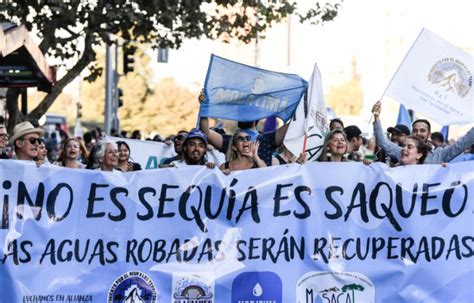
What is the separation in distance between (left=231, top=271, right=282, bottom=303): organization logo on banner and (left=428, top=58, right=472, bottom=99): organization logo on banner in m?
2.91

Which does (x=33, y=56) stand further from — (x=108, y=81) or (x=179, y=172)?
(x=108, y=81)

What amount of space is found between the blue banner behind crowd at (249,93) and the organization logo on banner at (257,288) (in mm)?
2398

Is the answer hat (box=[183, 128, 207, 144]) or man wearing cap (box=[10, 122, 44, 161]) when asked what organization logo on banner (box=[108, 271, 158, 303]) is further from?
man wearing cap (box=[10, 122, 44, 161])

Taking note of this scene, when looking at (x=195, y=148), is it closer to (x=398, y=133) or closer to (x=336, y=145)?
(x=336, y=145)

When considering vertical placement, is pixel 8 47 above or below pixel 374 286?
above

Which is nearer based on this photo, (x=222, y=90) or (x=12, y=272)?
(x=12, y=272)

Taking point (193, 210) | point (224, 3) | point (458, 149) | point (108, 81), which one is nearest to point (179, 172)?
point (193, 210)

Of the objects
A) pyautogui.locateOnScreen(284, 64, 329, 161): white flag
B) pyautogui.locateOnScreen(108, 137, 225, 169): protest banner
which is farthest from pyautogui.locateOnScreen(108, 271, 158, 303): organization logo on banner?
pyautogui.locateOnScreen(108, 137, 225, 169): protest banner

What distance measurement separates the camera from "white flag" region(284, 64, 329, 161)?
10.4 metres

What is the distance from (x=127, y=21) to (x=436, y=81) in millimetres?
10875

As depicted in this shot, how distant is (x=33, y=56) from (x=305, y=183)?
21.5 ft

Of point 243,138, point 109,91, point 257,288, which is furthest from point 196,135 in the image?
point 109,91

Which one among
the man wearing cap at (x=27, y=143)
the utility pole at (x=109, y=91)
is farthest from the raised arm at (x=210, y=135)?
the utility pole at (x=109, y=91)

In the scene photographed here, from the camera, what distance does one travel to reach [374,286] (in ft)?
28.7
